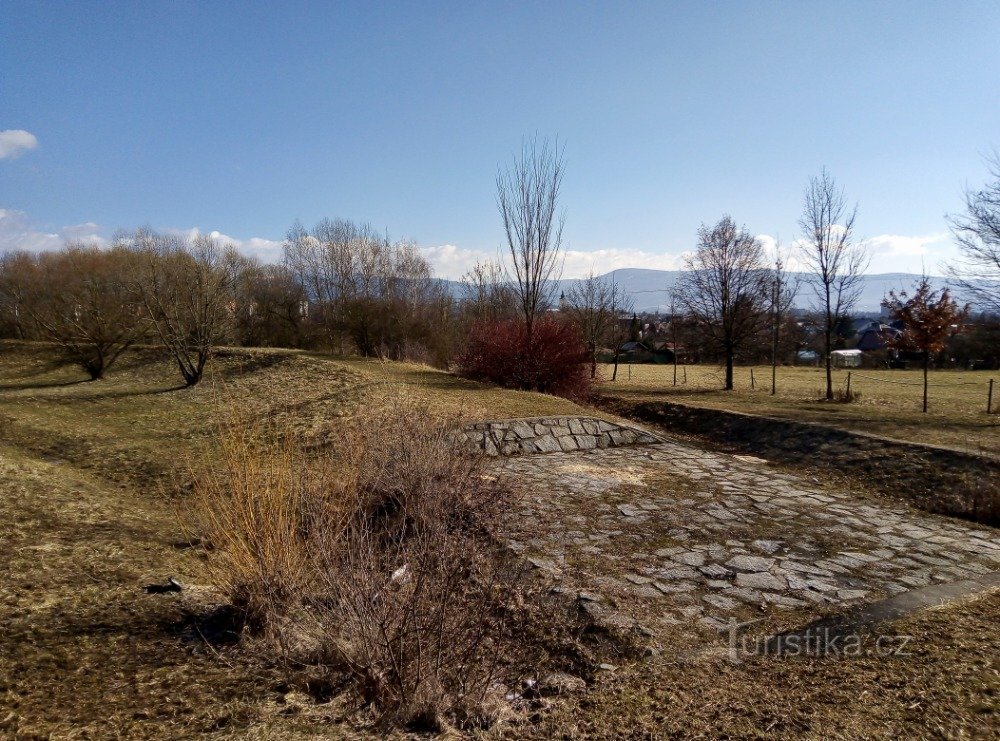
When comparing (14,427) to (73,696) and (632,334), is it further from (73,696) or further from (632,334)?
(632,334)

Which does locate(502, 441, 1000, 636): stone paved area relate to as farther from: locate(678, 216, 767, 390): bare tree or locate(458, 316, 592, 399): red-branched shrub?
locate(678, 216, 767, 390): bare tree

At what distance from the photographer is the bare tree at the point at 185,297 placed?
13.8 metres

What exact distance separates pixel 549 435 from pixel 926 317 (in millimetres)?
11349

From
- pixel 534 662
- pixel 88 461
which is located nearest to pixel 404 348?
pixel 88 461

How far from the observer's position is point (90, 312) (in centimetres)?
1614

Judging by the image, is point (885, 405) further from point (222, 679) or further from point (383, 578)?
point (222, 679)

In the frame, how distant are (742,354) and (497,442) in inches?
573

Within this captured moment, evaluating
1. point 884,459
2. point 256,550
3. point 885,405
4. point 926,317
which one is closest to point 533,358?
point 884,459

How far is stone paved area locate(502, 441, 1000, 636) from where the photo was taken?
3.86 m

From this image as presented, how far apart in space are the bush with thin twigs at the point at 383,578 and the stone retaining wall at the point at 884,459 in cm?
518

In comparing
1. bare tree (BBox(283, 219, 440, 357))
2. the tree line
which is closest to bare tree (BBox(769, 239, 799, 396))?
the tree line

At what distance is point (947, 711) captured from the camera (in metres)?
2.44

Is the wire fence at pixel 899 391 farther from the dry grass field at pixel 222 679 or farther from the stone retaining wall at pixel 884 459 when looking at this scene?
the dry grass field at pixel 222 679

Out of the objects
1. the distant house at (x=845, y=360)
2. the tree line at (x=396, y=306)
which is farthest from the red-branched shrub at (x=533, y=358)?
the distant house at (x=845, y=360)
